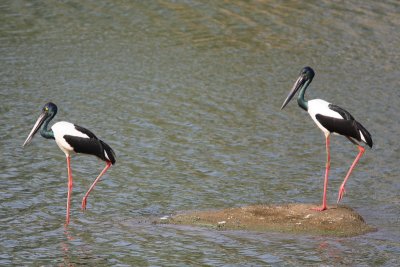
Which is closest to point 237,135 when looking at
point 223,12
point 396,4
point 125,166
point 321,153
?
point 321,153

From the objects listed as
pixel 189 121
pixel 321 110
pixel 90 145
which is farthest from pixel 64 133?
pixel 189 121

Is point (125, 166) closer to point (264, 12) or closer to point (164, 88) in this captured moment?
point (164, 88)

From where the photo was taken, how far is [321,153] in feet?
56.2

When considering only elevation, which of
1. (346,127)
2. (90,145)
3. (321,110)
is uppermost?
(321,110)

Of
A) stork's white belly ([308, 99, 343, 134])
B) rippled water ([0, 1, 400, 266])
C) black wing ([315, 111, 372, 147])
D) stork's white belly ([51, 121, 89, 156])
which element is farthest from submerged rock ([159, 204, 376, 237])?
stork's white belly ([51, 121, 89, 156])

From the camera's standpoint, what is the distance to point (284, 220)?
12.8 meters

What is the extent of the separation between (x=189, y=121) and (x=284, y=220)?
594 centimetres

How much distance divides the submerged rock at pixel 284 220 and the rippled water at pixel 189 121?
0.25 metres

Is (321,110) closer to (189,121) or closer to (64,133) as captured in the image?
(64,133)

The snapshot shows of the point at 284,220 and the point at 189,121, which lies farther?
the point at 189,121

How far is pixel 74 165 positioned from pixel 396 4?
45.8ft

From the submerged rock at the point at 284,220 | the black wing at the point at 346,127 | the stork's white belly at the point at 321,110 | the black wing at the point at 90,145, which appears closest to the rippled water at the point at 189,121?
the submerged rock at the point at 284,220

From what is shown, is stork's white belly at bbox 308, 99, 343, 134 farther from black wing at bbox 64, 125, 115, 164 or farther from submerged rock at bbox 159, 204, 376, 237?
black wing at bbox 64, 125, 115, 164

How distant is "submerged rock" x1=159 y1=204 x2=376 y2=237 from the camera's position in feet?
41.4
